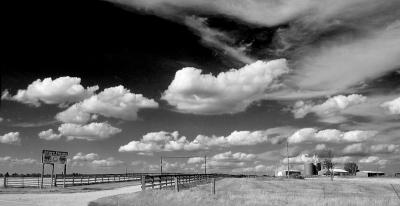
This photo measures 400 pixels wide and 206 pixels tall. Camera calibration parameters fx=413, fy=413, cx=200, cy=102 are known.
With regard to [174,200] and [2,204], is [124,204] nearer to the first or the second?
[174,200]

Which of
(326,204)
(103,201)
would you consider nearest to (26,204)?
(103,201)

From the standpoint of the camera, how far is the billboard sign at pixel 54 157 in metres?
43.5

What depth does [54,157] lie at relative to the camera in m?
45.0

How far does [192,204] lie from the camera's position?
19.4 m

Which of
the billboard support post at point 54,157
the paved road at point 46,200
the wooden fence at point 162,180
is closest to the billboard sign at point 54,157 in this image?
the billboard support post at point 54,157

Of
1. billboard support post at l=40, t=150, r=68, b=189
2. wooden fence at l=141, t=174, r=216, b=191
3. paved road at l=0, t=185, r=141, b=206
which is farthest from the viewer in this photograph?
billboard support post at l=40, t=150, r=68, b=189

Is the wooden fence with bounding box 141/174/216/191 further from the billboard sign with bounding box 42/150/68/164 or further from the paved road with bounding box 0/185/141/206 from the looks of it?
the billboard sign with bounding box 42/150/68/164

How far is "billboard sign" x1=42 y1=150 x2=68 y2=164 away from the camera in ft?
143

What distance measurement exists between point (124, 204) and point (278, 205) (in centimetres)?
722

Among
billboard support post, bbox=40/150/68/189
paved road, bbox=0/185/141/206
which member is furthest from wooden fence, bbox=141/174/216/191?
billboard support post, bbox=40/150/68/189

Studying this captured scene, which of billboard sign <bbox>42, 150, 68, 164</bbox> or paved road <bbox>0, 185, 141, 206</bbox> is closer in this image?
paved road <bbox>0, 185, 141, 206</bbox>

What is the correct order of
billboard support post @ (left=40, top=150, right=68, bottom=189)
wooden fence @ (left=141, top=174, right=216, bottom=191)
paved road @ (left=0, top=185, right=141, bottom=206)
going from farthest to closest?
billboard support post @ (left=40, top=150, right=68, bottom=189), wooden fence @ (left=141, top=174, right=216, bottom=191), paved road @ (left=0, top=185, right=141, bottom=206)

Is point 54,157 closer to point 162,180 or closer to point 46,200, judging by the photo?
point 162,180

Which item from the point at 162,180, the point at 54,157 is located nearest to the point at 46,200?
the point at 162,180
